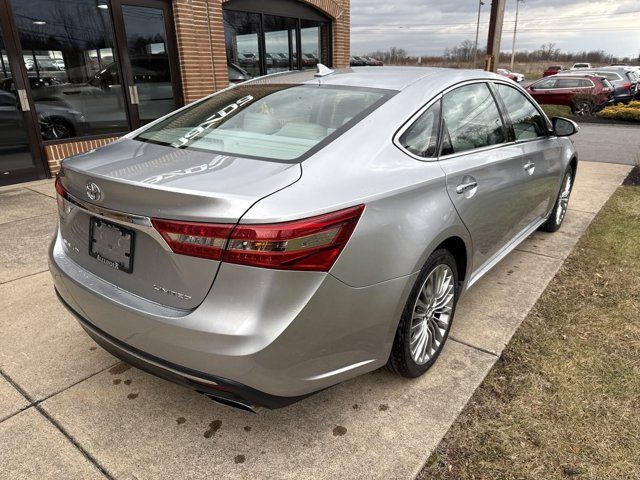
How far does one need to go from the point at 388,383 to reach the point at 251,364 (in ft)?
3.58

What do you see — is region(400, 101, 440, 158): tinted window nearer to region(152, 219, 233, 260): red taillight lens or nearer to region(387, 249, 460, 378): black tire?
region(387, 249, 460, 378): black tire

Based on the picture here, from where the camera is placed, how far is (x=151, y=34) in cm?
779

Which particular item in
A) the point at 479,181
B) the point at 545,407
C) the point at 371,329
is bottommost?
the point at 545,407

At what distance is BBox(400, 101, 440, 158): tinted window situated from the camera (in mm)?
2369

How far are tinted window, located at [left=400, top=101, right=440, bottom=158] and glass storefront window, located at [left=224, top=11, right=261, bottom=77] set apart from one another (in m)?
7.61

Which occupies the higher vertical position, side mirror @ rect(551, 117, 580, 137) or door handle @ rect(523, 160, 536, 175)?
side mirror @ rect(551, 117, 580, 137)

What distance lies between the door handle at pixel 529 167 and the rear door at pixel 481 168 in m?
0.10

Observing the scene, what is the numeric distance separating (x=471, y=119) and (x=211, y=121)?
1.54 metres

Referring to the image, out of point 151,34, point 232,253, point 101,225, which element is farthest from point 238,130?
point 151,34

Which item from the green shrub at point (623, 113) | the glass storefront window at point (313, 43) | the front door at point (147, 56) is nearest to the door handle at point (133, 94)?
the front door at point (147, 56)

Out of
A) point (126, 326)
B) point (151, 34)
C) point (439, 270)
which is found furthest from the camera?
point (151, 34)

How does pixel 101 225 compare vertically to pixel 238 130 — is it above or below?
below

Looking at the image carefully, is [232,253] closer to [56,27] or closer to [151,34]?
[56,27]

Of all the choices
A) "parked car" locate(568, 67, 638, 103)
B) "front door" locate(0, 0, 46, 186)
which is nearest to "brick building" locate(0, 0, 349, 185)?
"front door" locate(0, 0, 46, 186)
